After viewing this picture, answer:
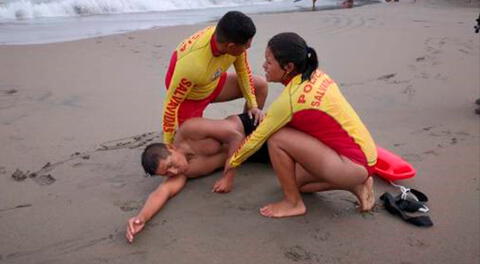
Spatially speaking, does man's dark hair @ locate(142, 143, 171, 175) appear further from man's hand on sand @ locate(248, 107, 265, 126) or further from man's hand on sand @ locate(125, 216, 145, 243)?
man's hand on sand @ locate(248, 107, 265, 126)

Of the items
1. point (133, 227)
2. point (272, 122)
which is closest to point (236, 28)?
point (272, 122)

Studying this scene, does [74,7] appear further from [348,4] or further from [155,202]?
[155,202]

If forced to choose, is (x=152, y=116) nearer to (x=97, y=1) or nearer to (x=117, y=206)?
(x=117, y=206)

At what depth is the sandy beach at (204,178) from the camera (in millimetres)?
2311

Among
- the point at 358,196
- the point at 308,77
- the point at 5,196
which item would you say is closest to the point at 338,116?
the point at 308,77

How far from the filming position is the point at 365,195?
8.33ft

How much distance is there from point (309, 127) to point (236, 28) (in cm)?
74

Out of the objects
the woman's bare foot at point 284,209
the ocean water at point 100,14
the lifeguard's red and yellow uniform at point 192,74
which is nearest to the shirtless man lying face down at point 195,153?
the lifeguard's red and yellow uniform at point 192,74

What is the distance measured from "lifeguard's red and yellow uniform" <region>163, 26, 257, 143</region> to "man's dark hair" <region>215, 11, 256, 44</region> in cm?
15

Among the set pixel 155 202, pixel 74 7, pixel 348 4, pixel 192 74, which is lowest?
pixel 348 4

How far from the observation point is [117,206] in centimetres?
268

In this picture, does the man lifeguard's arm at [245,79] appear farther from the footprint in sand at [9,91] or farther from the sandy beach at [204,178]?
the footprint in sand at [9,91]

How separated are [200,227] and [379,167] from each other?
126cm

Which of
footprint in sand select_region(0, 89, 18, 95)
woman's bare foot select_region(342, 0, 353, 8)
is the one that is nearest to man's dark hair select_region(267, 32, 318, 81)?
footprint in sand select_region(0, 89, 18, 95)
